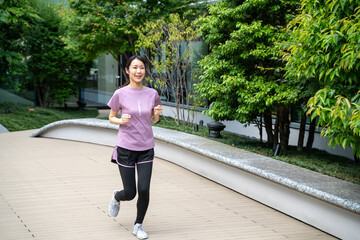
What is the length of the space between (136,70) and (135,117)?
1.72 ft

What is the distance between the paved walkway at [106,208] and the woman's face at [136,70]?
1.82m

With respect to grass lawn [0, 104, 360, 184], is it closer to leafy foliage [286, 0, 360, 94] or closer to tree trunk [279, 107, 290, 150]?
tree trunk [279, 107, 290, 150]

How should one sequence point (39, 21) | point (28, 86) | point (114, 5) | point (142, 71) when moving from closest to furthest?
point (142, 71)
point (114, 5)
point (39, 21)
point (28, 86)

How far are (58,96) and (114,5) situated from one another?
22.8ft

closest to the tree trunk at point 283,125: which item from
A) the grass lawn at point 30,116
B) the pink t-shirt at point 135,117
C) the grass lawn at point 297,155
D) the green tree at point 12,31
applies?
the grass lawn at point 297,155

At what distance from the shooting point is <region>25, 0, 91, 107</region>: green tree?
20.5 m

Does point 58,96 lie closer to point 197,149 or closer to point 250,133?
point 250,133

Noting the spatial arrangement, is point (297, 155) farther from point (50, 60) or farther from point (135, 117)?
point (50, 60)

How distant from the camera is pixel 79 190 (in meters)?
8.00

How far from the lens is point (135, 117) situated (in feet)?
17.8

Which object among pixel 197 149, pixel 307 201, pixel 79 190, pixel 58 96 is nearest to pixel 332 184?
pixel 307 201

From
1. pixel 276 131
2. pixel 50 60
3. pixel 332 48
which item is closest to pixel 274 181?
pixel 332 48

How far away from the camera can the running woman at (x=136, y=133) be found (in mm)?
5422

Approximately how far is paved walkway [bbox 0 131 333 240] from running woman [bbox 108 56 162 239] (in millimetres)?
652
